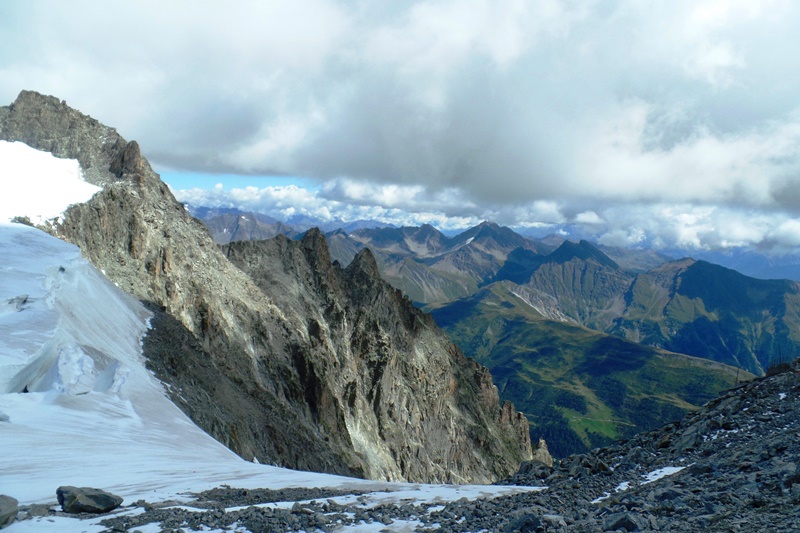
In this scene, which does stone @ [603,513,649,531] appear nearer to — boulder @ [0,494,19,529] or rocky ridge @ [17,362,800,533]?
rocky ridge @ [17,362,800,533]

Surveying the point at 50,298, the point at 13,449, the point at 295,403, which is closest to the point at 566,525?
the point at 13,449

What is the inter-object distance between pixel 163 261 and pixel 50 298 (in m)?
36.6

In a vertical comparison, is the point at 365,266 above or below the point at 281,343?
above

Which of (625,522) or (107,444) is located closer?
(625,522)

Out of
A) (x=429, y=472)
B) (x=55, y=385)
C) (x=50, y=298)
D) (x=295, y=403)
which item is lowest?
(x=429, y=472)

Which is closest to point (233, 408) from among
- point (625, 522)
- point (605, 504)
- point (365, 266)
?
point (605, 504)

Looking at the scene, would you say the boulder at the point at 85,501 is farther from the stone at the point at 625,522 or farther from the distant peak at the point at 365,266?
the distant peak at the point at 365,266

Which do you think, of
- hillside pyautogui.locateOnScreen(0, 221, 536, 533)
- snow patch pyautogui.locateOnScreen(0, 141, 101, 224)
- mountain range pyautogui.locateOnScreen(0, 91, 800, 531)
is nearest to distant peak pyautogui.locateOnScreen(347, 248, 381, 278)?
mountain range pyautogui.locateOnScreen(0, 91, 800, 531)

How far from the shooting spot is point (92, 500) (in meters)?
12.2

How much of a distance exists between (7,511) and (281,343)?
77.4 meters

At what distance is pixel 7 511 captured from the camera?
35.1 ft

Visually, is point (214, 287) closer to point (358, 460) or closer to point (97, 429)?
point (358, 460)

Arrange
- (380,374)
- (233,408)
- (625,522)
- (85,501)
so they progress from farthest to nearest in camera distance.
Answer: (380,374)
(233,408)
(85,501)
(625,522)

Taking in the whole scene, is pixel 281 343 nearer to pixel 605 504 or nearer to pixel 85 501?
pixel 85 501
